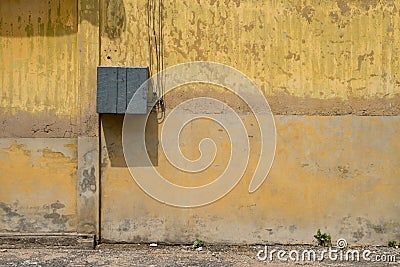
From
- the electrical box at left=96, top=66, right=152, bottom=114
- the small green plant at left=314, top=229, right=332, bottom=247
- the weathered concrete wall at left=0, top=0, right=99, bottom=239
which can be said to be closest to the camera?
Answer: the electrical box at left=96, top=66, right=152, bottom=114

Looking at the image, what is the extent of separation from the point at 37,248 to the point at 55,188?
671 mm

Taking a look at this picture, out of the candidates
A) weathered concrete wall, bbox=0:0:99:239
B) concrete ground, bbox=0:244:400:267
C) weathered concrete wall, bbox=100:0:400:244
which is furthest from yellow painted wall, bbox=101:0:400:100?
concrete ground, bbox=0:244:400:267

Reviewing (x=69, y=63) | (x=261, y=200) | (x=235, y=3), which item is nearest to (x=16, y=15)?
(x=69, y=63)

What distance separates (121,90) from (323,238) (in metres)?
2.76

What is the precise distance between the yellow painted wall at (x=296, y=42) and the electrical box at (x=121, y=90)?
25 cm

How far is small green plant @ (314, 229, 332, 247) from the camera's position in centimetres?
674

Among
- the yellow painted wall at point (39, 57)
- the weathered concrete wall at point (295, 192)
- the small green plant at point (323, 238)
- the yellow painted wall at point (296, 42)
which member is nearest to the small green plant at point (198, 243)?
the weathered concrete wall at point (295, 192)

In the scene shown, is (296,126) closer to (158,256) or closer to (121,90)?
(121,90)

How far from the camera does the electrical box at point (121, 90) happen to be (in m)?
6.41

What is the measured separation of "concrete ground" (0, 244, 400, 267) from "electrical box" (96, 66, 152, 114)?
4.94 ft

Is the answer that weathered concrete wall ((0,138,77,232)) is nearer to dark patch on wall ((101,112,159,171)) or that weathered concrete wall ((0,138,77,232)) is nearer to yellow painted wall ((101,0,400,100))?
dark patch on wall ((101,112,159,171))

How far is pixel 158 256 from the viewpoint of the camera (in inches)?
250

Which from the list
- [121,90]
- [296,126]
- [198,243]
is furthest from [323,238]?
[121,90]

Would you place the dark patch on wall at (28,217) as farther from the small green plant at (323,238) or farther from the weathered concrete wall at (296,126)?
the small green plant at (323,238)
